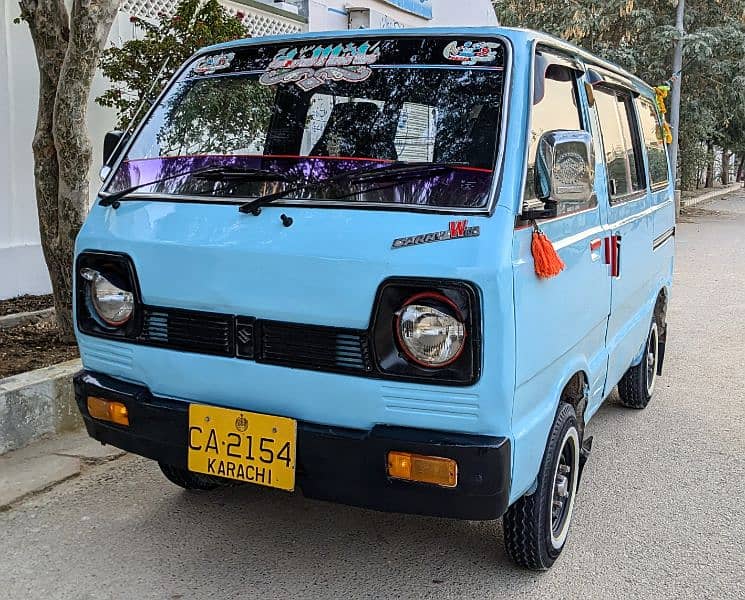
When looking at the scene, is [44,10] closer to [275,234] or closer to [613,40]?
[275,234]

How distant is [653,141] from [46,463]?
4166 millimetres

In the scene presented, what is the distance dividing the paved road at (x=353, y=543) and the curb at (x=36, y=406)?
1.65ft

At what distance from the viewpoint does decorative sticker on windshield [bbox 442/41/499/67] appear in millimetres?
3092

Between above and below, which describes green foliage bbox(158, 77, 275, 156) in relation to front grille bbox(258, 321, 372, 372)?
above

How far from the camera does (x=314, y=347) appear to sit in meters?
2.76

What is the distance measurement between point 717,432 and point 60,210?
173 inches

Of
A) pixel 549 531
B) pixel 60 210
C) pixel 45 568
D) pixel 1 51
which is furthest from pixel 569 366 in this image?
pixel 1 51

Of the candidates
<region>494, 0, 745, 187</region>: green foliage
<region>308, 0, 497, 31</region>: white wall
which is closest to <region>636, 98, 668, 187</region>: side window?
<region>308, 0, 497, 31</region>: white wall

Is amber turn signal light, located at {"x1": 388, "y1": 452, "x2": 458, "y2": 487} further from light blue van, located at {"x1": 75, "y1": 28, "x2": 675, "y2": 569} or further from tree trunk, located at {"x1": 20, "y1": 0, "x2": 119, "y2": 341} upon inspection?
tree trunk, located at {"x1": 20, "y1": 0, "x2": 119, "y2": 341}

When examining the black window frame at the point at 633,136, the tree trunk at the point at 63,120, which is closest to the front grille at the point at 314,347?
the black window frame at the point at 633,136

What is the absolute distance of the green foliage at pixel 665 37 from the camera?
18.5 m

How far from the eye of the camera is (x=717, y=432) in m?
5.07

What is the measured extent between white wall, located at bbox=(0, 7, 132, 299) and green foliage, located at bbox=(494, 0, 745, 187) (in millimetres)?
14527

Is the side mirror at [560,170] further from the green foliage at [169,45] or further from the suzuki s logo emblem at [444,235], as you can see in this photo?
→ the green foliage at [169,45]
